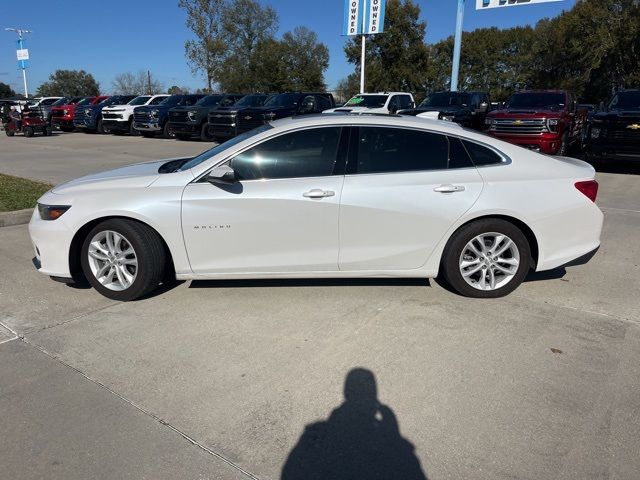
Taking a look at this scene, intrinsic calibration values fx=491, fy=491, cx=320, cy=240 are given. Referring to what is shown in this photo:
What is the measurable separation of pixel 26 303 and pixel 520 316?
419 centimetres

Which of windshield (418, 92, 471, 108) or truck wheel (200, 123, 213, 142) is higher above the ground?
windshield (418, 92, 471, 108)

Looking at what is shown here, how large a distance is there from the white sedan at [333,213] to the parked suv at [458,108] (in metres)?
10.8

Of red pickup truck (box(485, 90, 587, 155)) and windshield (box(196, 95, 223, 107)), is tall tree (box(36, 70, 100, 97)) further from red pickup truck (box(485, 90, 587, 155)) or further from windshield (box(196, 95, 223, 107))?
red pickup truck (box(485, 90, 587, 155))

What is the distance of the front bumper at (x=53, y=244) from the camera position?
13.6 feet

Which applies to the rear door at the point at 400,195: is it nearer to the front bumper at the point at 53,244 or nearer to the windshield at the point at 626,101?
the front bumper at the point at 53,244

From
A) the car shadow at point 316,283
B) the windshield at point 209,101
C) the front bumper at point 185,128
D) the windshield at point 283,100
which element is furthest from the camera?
the windshield at point 209,101

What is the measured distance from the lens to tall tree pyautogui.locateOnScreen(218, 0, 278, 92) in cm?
4669

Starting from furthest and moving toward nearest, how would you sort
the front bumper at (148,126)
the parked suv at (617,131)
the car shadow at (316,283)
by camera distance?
the front bumper at (148,126) → the parked suv at (617,131) → the car shadow at (316,283)

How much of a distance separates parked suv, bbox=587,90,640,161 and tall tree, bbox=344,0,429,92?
34631 millimetres

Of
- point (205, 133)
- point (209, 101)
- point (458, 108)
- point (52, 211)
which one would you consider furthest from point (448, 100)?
point (52, 211)

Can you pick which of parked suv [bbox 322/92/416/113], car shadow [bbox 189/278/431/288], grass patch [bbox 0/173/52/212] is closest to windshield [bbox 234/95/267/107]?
parked suv [bbox 322/92/416/113]

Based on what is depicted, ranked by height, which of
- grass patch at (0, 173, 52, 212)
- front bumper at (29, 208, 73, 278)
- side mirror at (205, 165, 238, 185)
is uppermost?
side mirror at (205, 165, 238, 185)

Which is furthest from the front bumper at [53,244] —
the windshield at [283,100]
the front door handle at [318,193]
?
the windshield at [283,100]

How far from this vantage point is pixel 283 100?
19.2m
